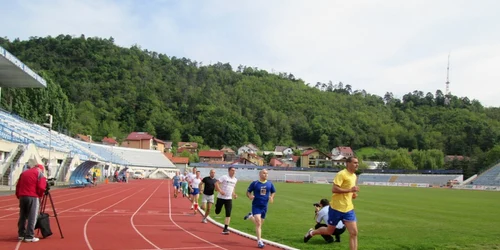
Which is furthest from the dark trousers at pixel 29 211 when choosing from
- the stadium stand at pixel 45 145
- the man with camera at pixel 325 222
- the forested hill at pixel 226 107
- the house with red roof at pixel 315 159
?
the house with red roof at pixel 315 159

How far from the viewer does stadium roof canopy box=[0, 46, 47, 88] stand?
92.1 feet

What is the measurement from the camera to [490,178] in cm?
6450

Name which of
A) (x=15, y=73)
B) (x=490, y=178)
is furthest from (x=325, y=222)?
(x=490, y=178)

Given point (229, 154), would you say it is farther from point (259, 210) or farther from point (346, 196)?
point (346, 196)

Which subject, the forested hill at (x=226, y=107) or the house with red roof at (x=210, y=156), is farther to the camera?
the forested hill at (x=226, y=107)

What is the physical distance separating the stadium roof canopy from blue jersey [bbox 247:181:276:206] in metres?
22.8

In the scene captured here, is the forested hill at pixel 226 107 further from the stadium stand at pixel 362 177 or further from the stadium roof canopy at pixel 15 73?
the stadium roof canopy at pixel 15 73

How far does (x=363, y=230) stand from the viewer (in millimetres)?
13352

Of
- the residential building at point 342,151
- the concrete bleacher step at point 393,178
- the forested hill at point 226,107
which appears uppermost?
the forested hill at point 226,107

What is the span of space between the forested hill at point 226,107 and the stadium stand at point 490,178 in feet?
166

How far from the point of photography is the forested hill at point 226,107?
12288 cm

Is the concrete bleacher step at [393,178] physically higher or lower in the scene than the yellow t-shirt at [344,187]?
lower

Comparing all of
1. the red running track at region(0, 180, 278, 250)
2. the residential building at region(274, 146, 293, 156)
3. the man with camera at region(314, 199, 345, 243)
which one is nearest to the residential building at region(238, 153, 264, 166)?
the residential building at region(274, 146, 293, 156)

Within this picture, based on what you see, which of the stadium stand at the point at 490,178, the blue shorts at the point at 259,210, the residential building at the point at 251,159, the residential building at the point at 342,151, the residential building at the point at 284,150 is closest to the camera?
the blue shorts at the point at 259,210
